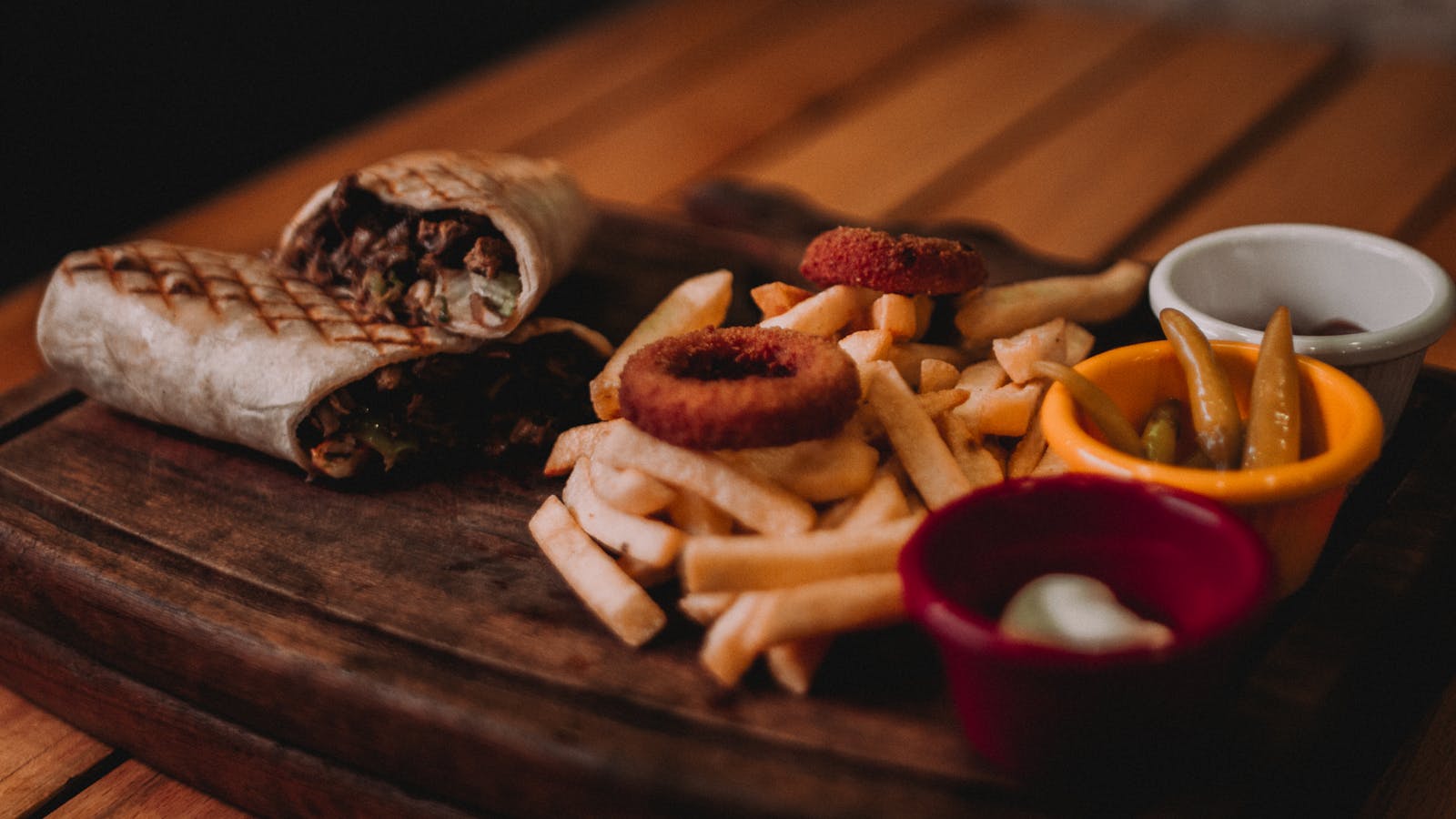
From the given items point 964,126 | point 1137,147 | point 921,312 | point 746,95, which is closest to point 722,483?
point 921,312

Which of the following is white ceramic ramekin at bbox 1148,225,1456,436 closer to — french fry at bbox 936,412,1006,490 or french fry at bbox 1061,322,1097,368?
french fry at bbox 1061,322,1097,368

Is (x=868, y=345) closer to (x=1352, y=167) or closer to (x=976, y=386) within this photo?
(x=976, y=386)

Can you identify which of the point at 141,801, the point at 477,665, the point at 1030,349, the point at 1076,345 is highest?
the point at 1030,349

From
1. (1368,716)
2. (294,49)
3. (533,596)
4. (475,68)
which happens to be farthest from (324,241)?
(475,68)

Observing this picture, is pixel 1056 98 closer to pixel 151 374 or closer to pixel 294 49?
pixel 294 49

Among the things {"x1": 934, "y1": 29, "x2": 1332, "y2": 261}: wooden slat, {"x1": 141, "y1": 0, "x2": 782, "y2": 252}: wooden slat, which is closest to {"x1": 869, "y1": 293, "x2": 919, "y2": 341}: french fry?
{"x1": 934, "y1": 29, "x2": 1332, "y2": 261}: wooden slat

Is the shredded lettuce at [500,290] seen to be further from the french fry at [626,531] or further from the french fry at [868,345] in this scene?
the french fry at [868,345]
